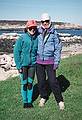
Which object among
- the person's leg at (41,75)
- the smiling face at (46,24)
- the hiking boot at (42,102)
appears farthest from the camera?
the hiking boot at (42,102)

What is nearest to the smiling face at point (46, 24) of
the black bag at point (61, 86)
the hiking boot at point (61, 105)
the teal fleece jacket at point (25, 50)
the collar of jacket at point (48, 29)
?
the collar of jacket at point (48, 29)

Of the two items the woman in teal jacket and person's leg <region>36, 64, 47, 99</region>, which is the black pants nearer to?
person's leg <region>36, 64, 47, 99</region>

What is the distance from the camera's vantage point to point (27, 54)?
9781 millimetres

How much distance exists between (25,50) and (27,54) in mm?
112

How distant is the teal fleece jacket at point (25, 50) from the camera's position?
9664 mm

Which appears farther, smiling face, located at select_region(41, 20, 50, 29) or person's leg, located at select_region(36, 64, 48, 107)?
person's leg, located at select_region(36, 64, 48, 107)

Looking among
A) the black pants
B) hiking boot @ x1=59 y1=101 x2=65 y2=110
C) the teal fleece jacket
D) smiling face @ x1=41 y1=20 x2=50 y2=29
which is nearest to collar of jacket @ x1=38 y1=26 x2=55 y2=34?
smiling face @ x1=41 y1=20 x2=50 y2=29

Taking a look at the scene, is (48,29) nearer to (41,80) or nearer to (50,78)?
(50,78)

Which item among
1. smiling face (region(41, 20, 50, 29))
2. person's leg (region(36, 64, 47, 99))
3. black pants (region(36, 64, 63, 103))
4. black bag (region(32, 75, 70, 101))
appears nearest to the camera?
smiling face (region(41, 20, 50, 29))

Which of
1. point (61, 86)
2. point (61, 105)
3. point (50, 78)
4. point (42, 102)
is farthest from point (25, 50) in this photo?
point (61, 86)

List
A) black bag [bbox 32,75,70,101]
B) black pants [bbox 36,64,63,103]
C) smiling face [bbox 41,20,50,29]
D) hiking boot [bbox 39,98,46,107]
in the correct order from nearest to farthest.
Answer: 1. smiling face [bbox 41,20,50,29]
2. black pants [bbox 36,64,63,103]
3. hiking boot [bbox 39,98,46,107]
4. black bag [bbox 32,75,70,101]

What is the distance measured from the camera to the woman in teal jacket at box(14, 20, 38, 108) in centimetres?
965

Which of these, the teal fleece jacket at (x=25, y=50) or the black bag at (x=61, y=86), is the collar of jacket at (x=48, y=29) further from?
the black bag at (x=61, y=86)

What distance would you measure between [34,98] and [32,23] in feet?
7.93
